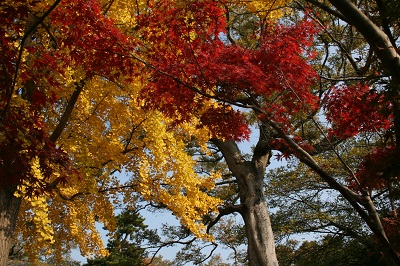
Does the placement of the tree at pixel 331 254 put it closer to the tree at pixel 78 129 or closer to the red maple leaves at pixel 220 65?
the tree at pixel 78 129

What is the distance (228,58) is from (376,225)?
2145 millimetres

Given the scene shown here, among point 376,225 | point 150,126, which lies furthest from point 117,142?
point 376,225

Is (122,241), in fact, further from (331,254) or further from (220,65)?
(220,65)

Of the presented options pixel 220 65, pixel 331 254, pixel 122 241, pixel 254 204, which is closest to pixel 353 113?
pixel 220 65

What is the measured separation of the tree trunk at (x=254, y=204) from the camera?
282 inches

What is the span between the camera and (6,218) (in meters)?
5.54

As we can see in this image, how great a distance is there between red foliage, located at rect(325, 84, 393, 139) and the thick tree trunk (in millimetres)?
4564

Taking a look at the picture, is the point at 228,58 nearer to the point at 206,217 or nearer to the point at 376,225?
the point at 376,225

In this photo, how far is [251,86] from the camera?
3.85 metres

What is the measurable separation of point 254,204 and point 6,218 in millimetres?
4523

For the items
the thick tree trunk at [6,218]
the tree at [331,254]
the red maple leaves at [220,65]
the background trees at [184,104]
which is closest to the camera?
the background trees at [184,104]

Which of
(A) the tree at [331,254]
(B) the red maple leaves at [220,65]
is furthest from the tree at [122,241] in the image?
(B) the red maple leaves at [220,65]

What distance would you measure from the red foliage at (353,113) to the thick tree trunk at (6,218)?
456 centimetres

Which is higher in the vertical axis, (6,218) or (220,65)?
(220,65)
